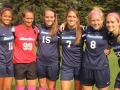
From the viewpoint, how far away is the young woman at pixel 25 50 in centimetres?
704

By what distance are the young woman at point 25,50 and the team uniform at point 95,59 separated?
1048mm

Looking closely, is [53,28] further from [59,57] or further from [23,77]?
[23,77]

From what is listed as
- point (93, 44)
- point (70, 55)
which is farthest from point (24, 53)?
point (93, 44)

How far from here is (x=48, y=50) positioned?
7.05 meters

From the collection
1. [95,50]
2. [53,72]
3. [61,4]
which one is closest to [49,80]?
[53,72]

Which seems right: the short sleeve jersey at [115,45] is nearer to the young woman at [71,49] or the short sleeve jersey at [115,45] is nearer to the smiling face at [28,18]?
the young woman at [71,49]

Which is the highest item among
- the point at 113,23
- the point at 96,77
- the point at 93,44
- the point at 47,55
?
the point at 113,23

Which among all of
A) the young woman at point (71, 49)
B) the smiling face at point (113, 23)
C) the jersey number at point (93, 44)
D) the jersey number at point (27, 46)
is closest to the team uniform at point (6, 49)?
the jersey number at point (27, 46)

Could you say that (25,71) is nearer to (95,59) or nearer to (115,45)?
(95,59)

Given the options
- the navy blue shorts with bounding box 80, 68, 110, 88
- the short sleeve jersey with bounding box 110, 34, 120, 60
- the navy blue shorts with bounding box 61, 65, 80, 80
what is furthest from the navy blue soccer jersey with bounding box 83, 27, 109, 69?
the navy blue shorts with bounding box 61, 65, 80, 80

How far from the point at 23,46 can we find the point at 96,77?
1.54 m

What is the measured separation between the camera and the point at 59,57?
7188mm

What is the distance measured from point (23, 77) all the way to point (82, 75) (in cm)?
120

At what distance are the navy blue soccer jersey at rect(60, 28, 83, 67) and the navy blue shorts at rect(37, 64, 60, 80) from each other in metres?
0.28
